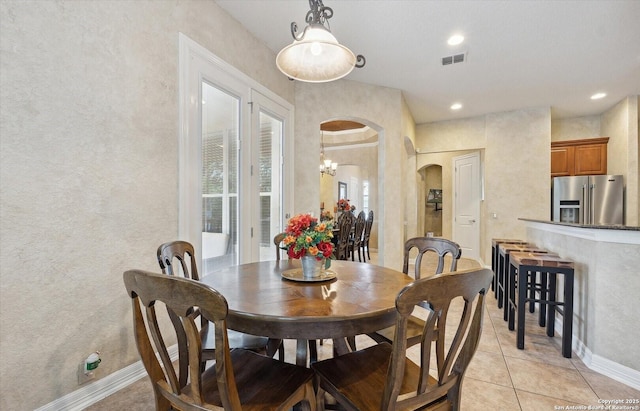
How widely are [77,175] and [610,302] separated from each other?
356cm

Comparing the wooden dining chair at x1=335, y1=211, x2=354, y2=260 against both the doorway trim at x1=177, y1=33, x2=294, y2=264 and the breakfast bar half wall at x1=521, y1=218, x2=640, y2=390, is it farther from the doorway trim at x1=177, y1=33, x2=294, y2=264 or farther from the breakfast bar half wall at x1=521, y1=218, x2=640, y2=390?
the breakfast bar half wall at x1=521, y1=218, x2=640, y2=390

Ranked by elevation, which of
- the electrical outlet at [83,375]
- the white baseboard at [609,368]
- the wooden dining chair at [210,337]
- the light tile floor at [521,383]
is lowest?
the light tile floor at [521,383]

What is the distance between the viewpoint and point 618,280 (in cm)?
210

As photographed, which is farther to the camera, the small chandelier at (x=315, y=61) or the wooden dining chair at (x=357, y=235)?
the wooden dining chair at (x=357, y=235)

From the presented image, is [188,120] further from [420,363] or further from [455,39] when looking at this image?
[455,39]

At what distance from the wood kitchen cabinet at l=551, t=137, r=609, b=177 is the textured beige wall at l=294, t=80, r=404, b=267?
3.10 meters

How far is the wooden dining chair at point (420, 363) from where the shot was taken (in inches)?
35.9

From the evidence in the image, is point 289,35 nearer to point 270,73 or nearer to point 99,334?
point 270,73

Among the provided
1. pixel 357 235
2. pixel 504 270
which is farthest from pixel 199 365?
pixel 357 235

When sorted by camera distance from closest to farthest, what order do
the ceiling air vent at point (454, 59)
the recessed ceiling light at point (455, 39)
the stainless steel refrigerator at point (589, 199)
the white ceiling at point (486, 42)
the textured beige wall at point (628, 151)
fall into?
1. the white ceiling at point (486, 42)
2. the recessed ceiling light at point (455, 39)
3. the ceiling air vent at point (454, 59)
4. the textured beige wall at point (628, 151)
5. the stainless steel refrigerator at point (589, 199)

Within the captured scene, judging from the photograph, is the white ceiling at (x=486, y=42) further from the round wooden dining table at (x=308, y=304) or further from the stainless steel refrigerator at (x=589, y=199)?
the round wooden dining table at (x=308, y=304)

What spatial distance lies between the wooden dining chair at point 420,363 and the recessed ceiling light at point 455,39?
9.70 ft

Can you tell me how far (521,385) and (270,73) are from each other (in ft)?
11.8

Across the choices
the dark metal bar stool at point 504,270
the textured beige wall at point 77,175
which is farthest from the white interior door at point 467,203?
the textured beige wall at point 77,175
